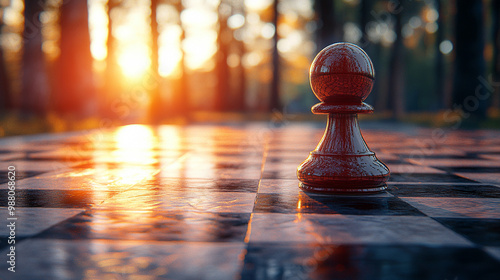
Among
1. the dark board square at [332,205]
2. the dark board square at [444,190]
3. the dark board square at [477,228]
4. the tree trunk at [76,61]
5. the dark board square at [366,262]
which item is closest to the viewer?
the dark board square at [366,262]

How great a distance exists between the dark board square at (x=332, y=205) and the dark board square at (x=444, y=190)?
30cm

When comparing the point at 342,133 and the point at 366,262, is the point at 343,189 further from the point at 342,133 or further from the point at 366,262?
the point at 366,262

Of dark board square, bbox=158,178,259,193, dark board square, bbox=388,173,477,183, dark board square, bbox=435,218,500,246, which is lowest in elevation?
dark board square, bbox=388,173,477,183

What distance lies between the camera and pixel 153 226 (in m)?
2.24

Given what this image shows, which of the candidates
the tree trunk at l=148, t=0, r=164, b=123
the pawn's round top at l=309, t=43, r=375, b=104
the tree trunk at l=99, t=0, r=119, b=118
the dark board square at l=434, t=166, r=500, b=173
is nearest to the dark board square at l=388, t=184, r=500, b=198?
the pawn's round top at l=309, t=43, r=375, b=104

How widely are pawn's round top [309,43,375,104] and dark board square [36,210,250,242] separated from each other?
1.32 metres

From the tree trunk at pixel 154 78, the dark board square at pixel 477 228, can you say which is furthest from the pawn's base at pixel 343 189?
the tree trunk at pixel 154 78

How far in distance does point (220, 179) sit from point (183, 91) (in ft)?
63.5

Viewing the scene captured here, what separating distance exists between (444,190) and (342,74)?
1.09 meters

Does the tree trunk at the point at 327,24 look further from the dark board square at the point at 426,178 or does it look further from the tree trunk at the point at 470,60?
the dark board square at the point at 426,178

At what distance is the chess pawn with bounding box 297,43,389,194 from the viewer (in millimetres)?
3184

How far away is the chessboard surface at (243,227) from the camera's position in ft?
5.47

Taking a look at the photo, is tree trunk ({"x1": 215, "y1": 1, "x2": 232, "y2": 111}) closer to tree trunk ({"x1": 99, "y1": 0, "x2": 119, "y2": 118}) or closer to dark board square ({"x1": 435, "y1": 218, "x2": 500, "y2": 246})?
tree trunk ({"x1": 99, "y1": 0, "x2": 119, "y2": 118})

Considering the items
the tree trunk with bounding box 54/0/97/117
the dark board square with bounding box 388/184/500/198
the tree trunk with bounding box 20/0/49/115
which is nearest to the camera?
the dark board square with bounding box 388/184/500/198
